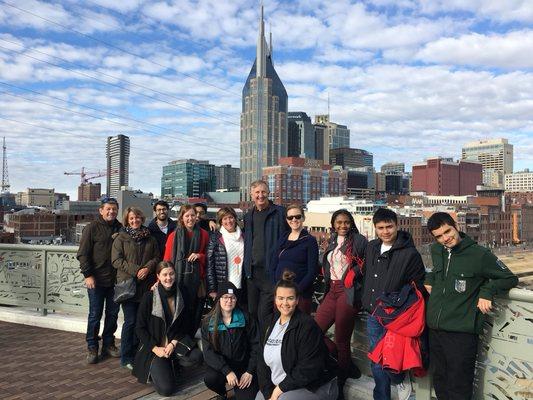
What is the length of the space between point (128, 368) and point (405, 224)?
95175 millimetres

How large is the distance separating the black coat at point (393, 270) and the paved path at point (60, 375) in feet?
6.41

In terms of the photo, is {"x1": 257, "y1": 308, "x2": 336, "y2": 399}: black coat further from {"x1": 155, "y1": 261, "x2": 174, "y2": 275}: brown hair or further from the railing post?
the railing post

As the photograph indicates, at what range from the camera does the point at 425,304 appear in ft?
11.8

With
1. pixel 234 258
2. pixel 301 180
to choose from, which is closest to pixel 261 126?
pixel 301 180

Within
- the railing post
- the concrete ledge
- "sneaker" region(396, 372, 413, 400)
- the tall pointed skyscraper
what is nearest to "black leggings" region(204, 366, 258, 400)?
"sneaker" region(396, 372, 413, 400)

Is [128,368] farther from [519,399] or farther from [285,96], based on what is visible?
[285,96]

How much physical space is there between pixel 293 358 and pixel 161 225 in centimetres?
262

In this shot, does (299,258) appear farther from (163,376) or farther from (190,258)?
(163,376)

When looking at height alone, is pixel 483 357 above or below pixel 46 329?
above

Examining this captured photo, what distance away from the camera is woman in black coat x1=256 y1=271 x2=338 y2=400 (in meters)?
3.68

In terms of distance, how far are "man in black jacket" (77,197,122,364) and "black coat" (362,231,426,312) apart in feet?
9.71

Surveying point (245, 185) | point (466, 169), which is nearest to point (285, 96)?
point (245, 185)

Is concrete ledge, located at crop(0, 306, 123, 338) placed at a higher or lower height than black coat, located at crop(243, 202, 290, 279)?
lower

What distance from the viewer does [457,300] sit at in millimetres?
3346
